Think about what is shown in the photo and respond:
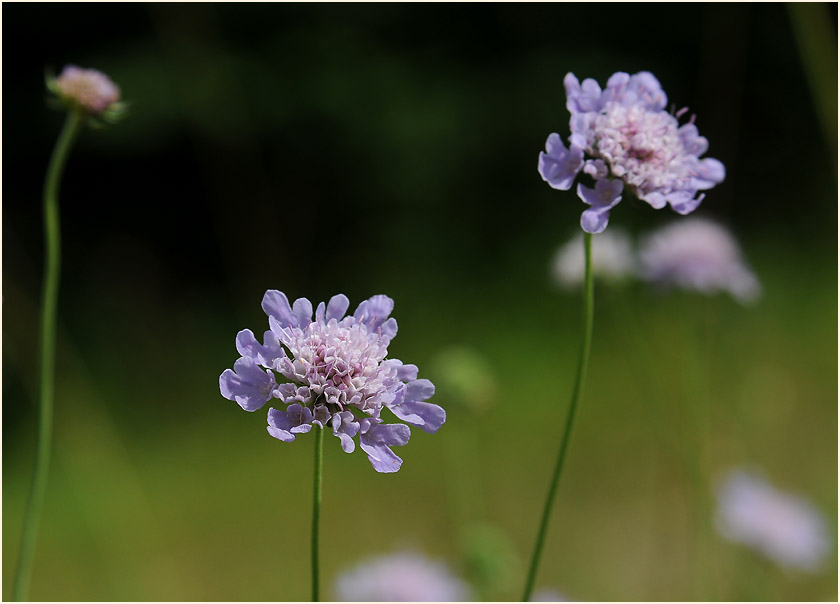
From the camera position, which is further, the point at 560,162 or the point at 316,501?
the point at 560,162

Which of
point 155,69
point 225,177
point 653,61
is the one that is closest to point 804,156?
point 653,61

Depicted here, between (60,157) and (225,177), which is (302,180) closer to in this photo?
(225,177)

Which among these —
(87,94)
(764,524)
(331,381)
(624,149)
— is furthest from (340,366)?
(764,524)

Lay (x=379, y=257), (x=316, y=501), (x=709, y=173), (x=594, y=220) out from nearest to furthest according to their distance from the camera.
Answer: (x=316, y=501) → (x=594, y=220) → (x=709, y=173) → (x=379, y=257)

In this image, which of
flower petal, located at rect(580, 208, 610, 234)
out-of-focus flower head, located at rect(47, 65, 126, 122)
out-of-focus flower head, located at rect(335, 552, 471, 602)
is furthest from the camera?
out-of-focus flower head, located at rect(335, 552, 471, 602)

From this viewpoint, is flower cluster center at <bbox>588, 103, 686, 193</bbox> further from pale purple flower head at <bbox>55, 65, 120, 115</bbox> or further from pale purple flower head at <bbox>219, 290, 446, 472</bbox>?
pale purple flower head at <bbox>55, 65, 120, 115</bbox>

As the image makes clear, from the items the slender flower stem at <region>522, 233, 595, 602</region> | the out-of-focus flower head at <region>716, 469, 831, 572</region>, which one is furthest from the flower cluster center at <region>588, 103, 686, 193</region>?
the out-of-focus flower head at <region>716, 469, 831, 572</region>

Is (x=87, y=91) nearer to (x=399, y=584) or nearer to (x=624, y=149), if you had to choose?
(x=624, y=149)
